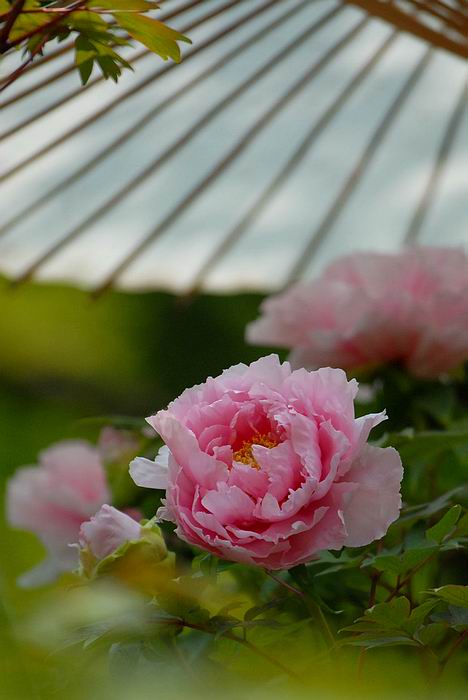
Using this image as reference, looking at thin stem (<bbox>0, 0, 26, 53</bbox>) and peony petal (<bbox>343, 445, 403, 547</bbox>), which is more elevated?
thin stem (<bbox>0, 0, 26, 53</bbox>)

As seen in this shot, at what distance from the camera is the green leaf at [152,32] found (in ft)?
1.59

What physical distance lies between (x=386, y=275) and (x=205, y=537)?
58 cm

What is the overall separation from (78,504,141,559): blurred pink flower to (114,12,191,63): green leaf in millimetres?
229

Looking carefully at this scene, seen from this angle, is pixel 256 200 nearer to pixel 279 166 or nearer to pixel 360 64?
pixel 279 166

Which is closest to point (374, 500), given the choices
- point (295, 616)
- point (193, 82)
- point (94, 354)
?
point (295, 616)

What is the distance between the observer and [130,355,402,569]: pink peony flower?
1.29ft

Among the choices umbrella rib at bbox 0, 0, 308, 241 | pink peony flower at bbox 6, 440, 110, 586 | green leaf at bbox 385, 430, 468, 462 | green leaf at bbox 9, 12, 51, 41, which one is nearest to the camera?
green leaf at bbox 9, 12, 51, 41

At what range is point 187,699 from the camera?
22 cm

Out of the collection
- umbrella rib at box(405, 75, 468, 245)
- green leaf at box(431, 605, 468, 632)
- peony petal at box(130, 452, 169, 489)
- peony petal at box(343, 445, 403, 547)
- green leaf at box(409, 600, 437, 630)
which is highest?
peony petal at box(130, 452, 169, 489)

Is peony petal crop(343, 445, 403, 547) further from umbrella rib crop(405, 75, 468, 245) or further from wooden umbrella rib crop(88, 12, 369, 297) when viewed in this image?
umbrella rib crop(405, 75, 468, 245)

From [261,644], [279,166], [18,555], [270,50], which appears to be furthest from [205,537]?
[18,555]

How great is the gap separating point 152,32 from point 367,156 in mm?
1912

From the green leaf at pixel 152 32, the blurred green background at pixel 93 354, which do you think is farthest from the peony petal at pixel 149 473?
the blurred green background at pixel 93 354

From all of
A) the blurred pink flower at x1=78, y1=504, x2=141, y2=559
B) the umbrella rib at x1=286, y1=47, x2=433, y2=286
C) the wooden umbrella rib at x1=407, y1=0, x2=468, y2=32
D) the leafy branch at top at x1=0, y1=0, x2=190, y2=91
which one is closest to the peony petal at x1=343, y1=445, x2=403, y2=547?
the blurred pink flower at x1=78, y1=504, x2=141, y2=559
